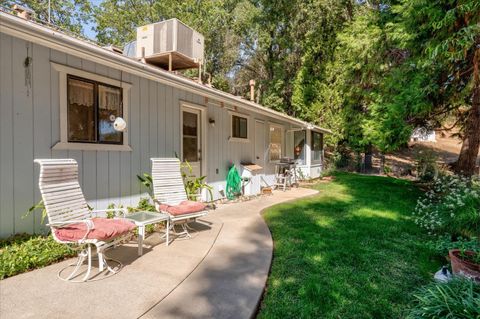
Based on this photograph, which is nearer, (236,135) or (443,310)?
(443,310)

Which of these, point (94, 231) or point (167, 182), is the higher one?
point (167, 182)

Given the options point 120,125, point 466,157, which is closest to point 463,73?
point 466,157

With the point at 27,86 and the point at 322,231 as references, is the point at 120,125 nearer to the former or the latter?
the point at 27,86

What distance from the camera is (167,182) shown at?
503 cm

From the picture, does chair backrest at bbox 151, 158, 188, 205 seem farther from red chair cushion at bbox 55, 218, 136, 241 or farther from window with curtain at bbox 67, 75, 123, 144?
red chair cushion at bbox 55, 218, 136, 241

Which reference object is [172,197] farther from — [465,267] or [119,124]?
[465,267]

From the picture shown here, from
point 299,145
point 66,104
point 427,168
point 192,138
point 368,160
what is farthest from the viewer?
point 368,160

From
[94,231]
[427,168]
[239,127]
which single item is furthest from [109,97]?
[427,168]

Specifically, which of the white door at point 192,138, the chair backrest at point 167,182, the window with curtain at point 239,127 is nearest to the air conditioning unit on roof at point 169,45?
the white door at point 192,138

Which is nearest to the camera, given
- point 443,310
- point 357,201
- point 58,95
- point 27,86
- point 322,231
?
point 443,310

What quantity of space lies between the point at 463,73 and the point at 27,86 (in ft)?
30.4

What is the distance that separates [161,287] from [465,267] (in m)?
3.20

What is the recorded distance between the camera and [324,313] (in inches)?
99.3

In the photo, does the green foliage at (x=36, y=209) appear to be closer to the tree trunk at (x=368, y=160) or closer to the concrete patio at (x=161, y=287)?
the concrete patio at (x=161, y=287)
